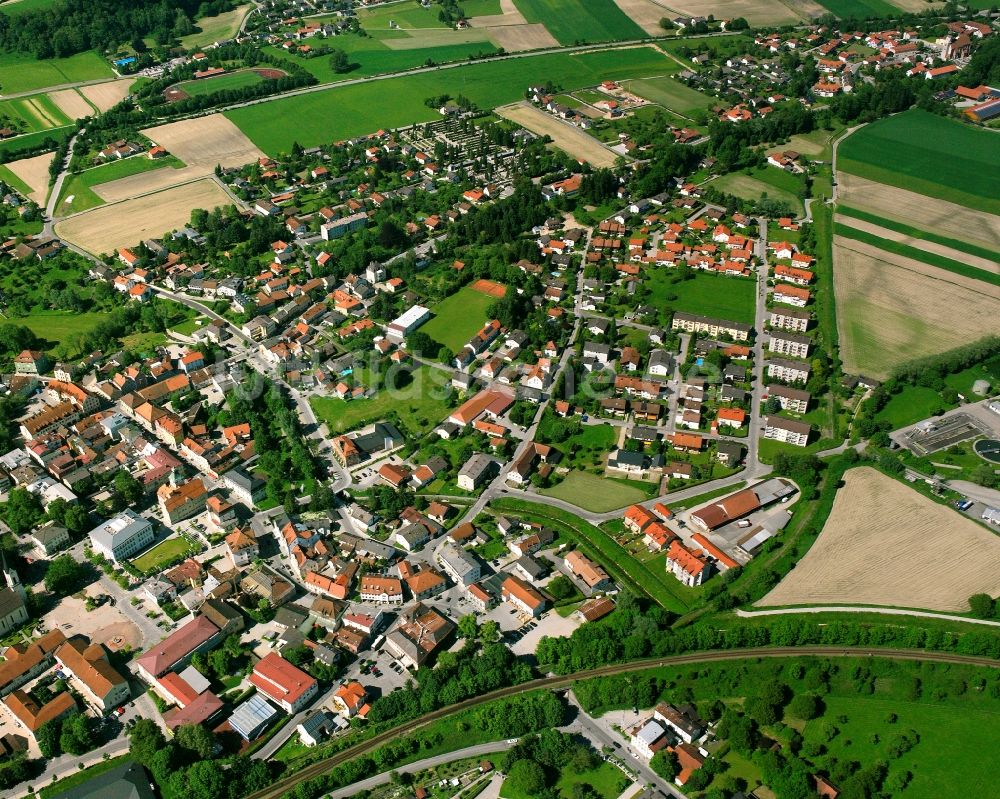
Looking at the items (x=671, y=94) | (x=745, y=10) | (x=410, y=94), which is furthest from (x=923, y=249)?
(x=745, y=10)

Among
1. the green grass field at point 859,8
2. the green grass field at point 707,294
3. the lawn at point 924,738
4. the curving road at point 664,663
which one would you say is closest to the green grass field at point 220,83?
the green grass field at point 707,294

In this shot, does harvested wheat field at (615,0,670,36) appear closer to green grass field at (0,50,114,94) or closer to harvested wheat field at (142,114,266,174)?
harvested wheat field at (142,114,266,174)

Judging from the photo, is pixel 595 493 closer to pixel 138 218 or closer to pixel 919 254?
pixel 919 254

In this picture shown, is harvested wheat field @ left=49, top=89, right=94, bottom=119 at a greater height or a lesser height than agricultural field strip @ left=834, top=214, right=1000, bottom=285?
greater

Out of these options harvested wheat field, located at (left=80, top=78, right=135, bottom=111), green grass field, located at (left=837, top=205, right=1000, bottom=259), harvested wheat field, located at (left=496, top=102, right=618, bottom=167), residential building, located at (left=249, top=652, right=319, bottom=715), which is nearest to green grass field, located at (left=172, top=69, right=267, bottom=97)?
harvested wheat field, located at (left=80, top=78, right=135, bottom=111)

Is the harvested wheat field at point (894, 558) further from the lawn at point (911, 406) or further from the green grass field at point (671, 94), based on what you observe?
the green grass field at point (671, 94)

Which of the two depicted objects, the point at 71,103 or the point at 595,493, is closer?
the point at 595,493

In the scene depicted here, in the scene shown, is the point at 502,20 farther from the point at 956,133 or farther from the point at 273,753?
the point at 273,753
